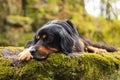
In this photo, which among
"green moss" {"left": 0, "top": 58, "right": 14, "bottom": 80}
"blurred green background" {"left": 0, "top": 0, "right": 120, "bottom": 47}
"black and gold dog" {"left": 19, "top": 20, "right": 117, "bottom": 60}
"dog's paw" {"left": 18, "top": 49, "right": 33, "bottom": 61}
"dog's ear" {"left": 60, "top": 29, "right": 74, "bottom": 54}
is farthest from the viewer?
"blurred green background" {"left": 0, "top": 0, "right": 120, "bottom": 47}

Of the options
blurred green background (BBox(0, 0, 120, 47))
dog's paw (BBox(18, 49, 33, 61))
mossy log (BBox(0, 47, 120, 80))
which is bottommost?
blurred green background (BBox(0, 0, 120, 47))

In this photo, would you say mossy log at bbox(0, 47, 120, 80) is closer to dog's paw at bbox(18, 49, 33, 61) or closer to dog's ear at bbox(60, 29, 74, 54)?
dog's paw at bbox(18, 49, 33, 61)

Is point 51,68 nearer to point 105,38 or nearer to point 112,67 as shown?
point 112,67

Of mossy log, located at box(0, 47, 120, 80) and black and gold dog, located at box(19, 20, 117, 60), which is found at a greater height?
black and gold dog, located at box(19, 20, 117, 60)

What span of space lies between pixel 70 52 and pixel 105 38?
13706 millimetres

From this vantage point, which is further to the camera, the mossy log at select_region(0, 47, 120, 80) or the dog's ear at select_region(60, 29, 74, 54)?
the dog's ear at select_region(60, 29, 74, 54)

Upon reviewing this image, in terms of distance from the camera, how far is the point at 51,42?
6.84 m

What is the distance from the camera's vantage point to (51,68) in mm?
6430

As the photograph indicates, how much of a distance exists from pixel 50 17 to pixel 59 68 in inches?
630

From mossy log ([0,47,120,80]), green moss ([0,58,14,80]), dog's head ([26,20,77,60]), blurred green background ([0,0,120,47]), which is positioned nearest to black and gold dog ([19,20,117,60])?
dog's head ([26,20,77,60])

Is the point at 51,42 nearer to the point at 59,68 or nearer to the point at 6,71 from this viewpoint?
the point at 59,68

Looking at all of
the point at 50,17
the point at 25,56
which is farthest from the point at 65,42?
the point at 50,17

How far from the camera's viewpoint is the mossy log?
6.23 meters

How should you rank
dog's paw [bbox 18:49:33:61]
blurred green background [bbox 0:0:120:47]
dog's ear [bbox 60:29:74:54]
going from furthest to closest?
blurred green background [bbox 0:0:120:47] < dog's ear [bbox 60:29:74:54] < dog's paw [bbox 18:49:33:61]
